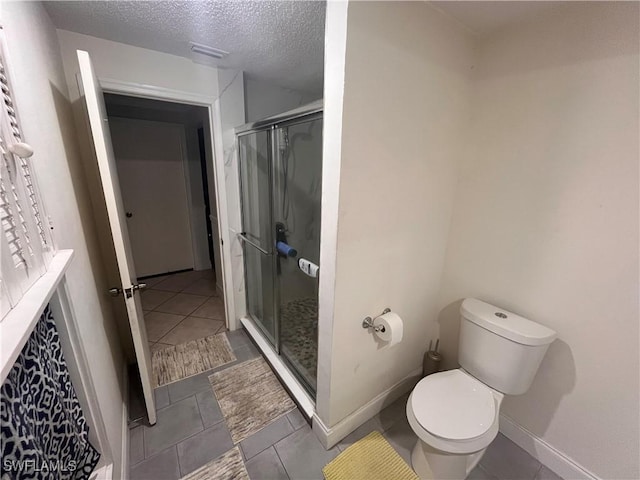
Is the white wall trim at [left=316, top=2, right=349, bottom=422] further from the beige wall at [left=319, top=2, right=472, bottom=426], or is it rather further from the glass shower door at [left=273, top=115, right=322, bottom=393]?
the glass shower door at [left=273, top=115, right=322, bottom=393]

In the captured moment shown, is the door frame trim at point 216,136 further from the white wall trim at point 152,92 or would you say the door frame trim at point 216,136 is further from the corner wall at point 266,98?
the corner wall at point 266,98

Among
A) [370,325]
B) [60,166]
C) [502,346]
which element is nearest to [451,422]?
[502,346]

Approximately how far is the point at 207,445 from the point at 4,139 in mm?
1611

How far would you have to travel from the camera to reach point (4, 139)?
0.57 m

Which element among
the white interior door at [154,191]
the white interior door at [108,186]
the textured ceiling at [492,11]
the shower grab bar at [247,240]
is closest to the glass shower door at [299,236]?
the shower grab bar at [247,240]

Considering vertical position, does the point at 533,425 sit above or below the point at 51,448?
below

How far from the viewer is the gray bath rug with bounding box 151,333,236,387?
1.91 meters

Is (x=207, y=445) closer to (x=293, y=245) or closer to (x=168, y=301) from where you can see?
Answer: (x=293, y=245)

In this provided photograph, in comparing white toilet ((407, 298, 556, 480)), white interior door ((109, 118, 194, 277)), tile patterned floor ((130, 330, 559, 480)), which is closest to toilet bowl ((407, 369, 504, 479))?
white toilet ((407, 298, 556, 480))

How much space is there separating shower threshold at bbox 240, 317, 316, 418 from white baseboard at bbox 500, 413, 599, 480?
45.3 inches

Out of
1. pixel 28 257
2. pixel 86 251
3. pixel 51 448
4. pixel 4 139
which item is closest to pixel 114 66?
pixel 86 251

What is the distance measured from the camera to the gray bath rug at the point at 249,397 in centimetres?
157

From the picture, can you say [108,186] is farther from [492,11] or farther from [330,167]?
[492,11]

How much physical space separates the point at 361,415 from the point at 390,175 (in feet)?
4.63
